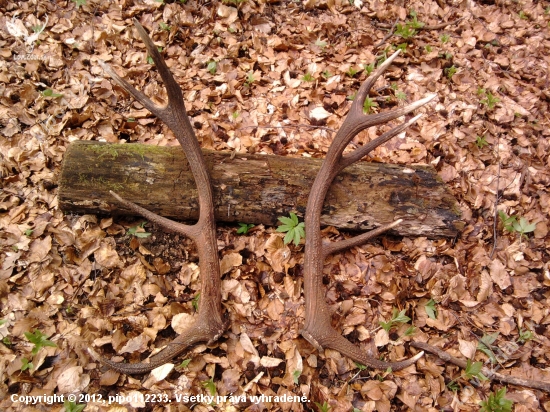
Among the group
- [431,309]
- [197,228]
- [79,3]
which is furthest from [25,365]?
[79,3]

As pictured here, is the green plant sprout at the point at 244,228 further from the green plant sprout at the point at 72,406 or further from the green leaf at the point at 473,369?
the green leaf at the point at 473,369

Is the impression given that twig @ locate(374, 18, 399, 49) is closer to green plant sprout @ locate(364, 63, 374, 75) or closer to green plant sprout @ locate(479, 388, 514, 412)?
green plant sprout @ locate(364, 63, 374, 75)

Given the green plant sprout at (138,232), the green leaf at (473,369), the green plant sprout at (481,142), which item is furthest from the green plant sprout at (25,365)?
the green plant sprout at (481,142)

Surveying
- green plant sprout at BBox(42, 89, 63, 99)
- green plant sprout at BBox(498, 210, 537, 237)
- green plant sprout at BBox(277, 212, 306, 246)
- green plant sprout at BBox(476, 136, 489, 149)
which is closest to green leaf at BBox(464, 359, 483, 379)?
green plant sprout at BBox(498, 210, 537, 237)

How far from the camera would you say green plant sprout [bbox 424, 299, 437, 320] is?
2832 mm

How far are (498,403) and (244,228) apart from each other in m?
2.20

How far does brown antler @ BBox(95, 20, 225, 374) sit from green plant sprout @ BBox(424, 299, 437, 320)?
163 cm

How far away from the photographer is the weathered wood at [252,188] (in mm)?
2832

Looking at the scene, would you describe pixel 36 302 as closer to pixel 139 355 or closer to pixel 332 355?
pixel 139 355

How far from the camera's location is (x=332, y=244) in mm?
2879

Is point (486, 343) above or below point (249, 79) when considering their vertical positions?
below

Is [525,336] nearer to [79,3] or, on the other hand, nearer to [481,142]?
[481,142]

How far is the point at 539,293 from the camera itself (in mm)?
3023

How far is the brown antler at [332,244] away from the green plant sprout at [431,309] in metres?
0.43
